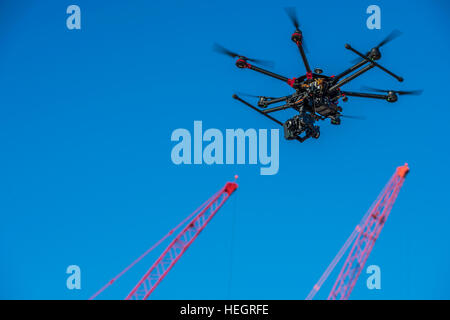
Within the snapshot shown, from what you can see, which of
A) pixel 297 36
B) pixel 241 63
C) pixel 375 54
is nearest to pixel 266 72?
pixel 241 63

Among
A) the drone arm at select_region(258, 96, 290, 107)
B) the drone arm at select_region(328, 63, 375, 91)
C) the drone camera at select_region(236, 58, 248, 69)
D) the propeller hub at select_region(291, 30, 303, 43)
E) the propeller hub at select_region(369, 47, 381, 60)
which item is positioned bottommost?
the drone arm at select_region(258, 96, 290, 107)

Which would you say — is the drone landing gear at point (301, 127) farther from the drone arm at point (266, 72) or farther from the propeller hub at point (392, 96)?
the propeller hub at point (392, 96)

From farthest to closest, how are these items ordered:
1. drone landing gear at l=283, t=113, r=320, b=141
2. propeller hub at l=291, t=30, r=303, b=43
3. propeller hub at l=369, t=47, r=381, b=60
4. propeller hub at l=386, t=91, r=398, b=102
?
drone landing gear at l=283, t=113, r=320, b=141 < propeller hub at l=386, t=91, r=398, b=102 < propeller hub at l=369, t=47, r=381, b=60 < propeller hub at l=291, t=30, r=303, b=43

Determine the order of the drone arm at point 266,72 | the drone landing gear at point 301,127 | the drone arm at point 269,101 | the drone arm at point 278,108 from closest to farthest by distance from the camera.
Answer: the drone arm at point 266,72
the drone landing gear at point 301,127
the drone arm at point 278,108
the drone arm at point 269,101

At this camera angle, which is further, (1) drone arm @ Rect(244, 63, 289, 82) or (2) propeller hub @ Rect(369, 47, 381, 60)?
(1) drone arm @ Rect(244, 63, 289, 82)

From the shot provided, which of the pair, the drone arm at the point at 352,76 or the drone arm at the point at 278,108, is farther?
the drone arm at the point at 278,108

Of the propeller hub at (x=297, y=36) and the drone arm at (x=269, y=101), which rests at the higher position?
the propeller hub at (x=297, y=36)

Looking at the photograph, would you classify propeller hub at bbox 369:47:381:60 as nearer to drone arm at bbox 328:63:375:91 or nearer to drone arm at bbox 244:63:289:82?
drone arm at bbox 328:63:375:91

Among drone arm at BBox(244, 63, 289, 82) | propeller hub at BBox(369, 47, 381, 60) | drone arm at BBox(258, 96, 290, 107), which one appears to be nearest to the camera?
propeller hub at BBox(369, 47, 381, 60)

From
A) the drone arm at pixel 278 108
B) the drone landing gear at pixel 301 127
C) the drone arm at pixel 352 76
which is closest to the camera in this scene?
the drone arm at pixel 352 76

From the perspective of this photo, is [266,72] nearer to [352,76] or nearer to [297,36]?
[297,36]
